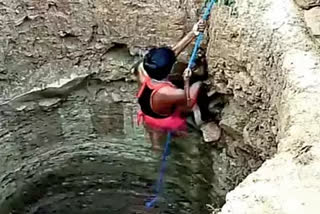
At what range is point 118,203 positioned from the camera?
4062mm

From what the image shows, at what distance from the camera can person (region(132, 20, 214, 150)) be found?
3.14 m

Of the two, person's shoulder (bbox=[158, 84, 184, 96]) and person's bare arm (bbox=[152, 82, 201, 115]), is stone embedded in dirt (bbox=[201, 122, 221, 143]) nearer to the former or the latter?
person's bare arm (bbox=[152, 82, 201, 115])

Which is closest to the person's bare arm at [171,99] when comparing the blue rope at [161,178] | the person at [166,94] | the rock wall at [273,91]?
the person at [166,94]

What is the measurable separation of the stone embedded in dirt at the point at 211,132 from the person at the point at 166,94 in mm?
39

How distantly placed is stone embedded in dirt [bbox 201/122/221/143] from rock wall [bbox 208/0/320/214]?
171 millimetres

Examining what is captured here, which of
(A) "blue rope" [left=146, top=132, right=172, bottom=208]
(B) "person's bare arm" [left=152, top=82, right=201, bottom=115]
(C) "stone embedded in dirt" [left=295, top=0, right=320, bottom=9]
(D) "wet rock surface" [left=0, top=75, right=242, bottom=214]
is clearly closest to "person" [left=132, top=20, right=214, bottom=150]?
(B) "person's bare arm" [left=152, top=82, right=201, bottom=115]

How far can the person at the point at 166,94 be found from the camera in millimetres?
3137

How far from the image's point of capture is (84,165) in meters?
3.99

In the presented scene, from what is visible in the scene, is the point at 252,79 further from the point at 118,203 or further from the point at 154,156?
the point at 118,203

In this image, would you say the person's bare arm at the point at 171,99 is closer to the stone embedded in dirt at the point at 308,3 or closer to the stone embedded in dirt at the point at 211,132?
the stone embedded in dirt at the point at 211,132

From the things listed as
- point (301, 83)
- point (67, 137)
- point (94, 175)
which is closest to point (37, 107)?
point (67, 137)

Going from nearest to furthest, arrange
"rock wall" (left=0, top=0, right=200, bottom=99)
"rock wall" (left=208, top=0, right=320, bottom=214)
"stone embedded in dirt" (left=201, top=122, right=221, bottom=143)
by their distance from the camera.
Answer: "rock wall" (left=208, top=0, right=320, bottom=214) < "stone embedded in dirt" (left=201, top=122, right=221, bottom=143) < "rock wall" (left=0, top=0, right=200, bottom=99)

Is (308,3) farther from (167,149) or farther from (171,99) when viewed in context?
(167,149)

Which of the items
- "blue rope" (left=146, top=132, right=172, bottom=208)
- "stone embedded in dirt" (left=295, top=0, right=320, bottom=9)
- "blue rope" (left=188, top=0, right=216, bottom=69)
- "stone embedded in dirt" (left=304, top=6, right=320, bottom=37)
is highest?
"stone embedded in dirt" (left=295, top=0, right=320, bottom=9)
